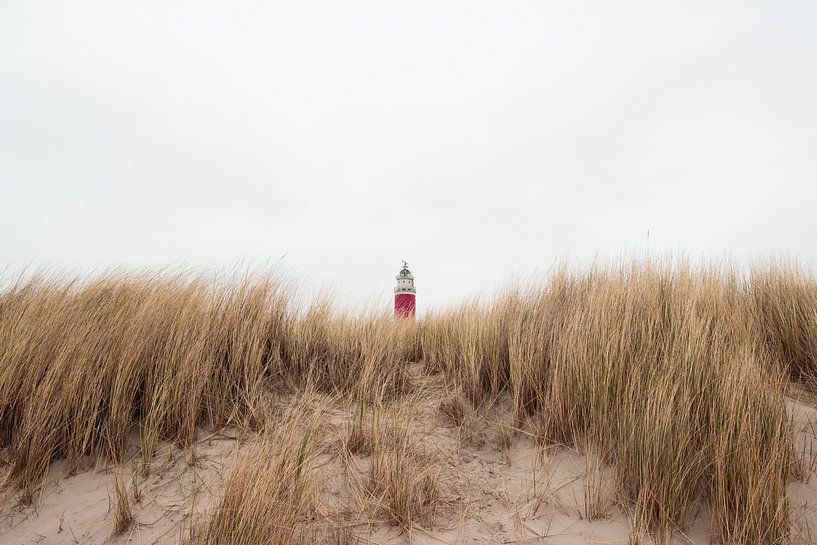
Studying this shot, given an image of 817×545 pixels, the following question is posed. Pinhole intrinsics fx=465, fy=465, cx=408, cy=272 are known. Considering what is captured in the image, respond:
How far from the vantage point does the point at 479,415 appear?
10.5 ft

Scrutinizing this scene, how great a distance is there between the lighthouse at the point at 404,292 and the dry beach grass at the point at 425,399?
5064mm

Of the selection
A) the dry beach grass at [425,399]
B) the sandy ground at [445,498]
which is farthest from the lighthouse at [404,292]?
the sandy ground at [445,498]

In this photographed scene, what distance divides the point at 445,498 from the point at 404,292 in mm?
7091

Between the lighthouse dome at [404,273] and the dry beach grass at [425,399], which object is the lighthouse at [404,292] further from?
the dry beach grass at [425,399]

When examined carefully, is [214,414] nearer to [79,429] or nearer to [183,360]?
[183,360]

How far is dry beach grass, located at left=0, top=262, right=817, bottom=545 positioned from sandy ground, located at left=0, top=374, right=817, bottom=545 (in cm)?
2

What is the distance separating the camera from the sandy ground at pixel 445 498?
7.30 feet

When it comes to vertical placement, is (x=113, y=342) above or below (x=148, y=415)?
above

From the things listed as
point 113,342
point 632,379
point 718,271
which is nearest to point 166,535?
point 113,342

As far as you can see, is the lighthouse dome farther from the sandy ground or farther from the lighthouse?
the sandy ground

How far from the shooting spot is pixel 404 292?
31.1ft

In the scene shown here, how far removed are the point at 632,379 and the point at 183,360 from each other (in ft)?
9.02

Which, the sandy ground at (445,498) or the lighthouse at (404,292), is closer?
the sandy ground at (445,498)

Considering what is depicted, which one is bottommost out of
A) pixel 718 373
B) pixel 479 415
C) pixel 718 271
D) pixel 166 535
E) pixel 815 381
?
pixel 166 535
